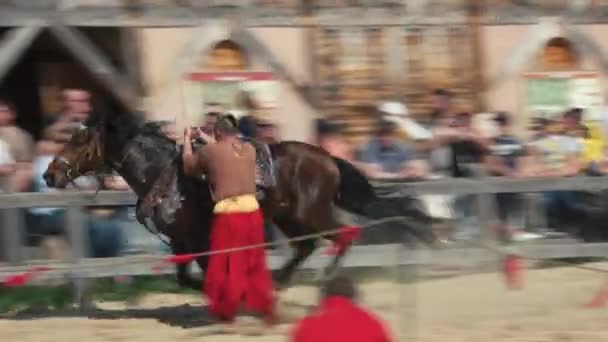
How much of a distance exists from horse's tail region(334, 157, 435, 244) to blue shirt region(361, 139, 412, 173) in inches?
30.8

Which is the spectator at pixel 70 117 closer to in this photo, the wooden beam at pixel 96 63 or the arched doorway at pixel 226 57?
the wooden beam at pixel 96 63

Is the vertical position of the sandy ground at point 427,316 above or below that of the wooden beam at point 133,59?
below

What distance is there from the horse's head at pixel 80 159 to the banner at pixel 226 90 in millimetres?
5730

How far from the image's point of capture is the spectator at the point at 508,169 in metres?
11.3

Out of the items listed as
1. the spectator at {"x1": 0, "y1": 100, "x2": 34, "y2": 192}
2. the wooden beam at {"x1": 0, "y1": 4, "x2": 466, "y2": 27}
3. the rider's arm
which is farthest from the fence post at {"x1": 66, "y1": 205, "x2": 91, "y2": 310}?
the wooden beam at {"x1": 0, "y1": 4, "x2": 466, "y2": 27}

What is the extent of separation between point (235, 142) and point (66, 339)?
6.03 feet

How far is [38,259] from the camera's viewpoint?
1055cm

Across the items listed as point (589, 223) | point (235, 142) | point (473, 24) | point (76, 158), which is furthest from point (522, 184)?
point (473, 24)

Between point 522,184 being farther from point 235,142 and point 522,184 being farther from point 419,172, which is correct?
point 235,142

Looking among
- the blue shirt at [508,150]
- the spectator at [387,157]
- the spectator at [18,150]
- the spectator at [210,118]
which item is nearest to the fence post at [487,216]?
the spectator at [387,157]

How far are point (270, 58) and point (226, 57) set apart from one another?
1.73 ft

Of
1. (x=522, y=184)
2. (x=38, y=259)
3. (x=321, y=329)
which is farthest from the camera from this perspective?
(x=522, y=184)

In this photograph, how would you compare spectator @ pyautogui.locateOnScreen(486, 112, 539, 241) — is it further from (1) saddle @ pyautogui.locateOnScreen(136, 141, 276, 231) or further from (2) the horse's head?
(2) the horse's head

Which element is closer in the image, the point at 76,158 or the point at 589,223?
the point at 76,158
